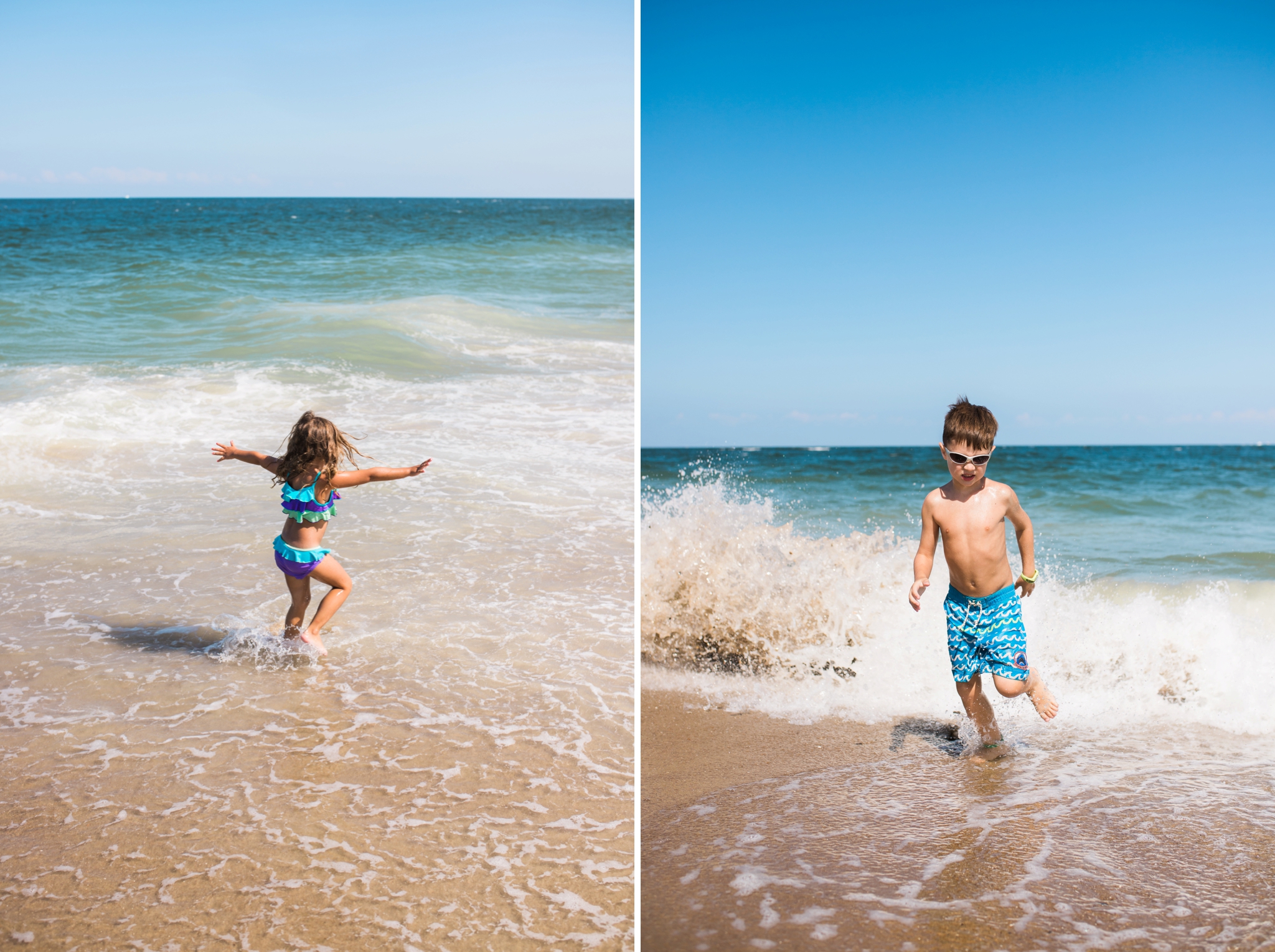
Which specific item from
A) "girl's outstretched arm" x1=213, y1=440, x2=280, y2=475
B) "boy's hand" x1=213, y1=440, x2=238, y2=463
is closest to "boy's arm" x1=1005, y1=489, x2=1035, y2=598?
"girl's outstretched arm" x1=213, y1=440, x2=280, y2=475

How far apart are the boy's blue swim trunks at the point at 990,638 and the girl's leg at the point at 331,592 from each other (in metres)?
2.14

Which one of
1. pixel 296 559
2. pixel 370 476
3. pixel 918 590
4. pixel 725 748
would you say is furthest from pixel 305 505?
pixel 918 590

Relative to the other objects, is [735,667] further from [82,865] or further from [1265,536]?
[1265,536]

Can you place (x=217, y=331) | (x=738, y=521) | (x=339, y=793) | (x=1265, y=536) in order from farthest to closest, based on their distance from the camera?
(x=217, y=331)
(x=1265, y=536)
(x=738, y=521)
(x=339, y=793)

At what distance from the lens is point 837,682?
334cm

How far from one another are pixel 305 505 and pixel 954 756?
7.74ft

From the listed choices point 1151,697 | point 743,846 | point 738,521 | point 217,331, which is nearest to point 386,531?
point 738,521

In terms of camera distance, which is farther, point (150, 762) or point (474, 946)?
point (150, 762)

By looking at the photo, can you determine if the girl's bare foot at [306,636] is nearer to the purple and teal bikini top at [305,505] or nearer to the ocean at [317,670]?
the ocean at [317,670]

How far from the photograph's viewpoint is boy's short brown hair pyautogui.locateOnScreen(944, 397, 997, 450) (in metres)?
2.45

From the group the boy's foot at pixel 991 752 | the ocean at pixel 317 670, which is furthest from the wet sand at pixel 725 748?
the boy's foot at pixel 991 752

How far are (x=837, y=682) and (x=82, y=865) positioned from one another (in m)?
2.44

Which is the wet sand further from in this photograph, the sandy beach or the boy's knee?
the boy's knee

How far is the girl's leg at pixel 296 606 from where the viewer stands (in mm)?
3264
